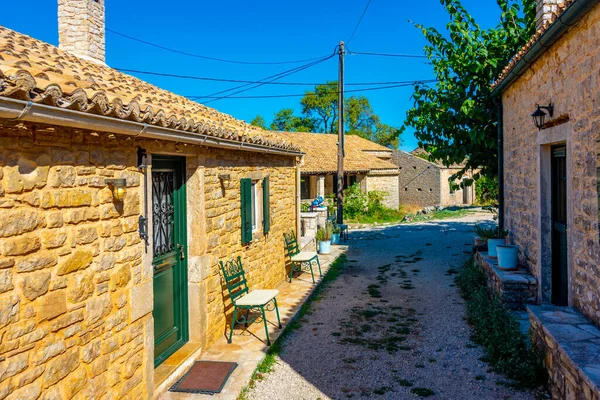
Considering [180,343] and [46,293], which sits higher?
[46,293]

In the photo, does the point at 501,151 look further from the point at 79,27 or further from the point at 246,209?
the point at 79,27

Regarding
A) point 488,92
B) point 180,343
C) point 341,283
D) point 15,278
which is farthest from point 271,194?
point 15,278

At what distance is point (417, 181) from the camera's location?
28578 mm

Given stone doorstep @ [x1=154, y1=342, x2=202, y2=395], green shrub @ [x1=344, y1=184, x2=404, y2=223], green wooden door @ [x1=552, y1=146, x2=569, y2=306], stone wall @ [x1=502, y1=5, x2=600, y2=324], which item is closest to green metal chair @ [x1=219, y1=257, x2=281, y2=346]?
stone doorstep @ [x1=154, y1=342, x2=202, y2=395]

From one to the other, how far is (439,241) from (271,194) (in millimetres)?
8249

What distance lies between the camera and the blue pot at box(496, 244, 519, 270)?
7352 millimetres

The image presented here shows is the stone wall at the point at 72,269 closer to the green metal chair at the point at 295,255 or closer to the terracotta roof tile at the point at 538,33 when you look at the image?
the terracotta roof tile at the point at 538,33

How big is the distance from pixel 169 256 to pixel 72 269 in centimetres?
191

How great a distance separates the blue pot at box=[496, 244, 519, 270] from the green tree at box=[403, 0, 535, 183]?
3231 mm

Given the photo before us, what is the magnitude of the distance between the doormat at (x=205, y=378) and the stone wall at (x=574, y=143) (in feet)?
12.3

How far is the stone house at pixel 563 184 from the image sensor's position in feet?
14.2

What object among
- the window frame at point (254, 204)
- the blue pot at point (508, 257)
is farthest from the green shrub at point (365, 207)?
the blue pot at point (508, 257)

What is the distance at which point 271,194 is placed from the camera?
8570 millimetres

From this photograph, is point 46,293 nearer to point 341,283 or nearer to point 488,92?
point 341,283
